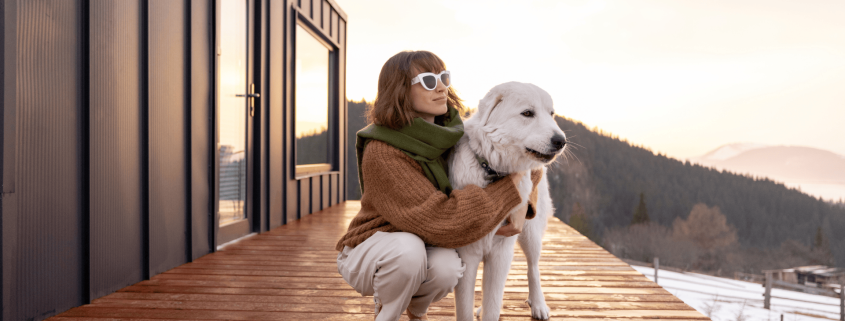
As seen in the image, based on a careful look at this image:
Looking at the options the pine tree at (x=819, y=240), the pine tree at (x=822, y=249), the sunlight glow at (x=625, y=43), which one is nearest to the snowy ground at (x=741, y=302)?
the sunlight glow at (x=625, y=43)

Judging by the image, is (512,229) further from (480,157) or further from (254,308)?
(254,308)

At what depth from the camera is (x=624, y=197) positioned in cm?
3000

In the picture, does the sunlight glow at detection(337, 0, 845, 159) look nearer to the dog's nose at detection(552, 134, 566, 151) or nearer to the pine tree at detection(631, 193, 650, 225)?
the dog's nose at detection(552, 134, 566, 151)

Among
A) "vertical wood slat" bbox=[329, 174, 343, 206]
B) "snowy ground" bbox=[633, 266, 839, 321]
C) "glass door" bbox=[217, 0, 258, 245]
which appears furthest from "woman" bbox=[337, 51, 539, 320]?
"snowy ground" bbox=[633, 266, 839, 321]

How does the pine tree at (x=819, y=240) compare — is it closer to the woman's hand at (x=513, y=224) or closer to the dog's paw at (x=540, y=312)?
the dog's paw at (x=540, y=312)

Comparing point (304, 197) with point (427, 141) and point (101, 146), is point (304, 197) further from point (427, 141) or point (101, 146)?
point (427, 141)

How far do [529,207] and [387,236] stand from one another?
0.51 m

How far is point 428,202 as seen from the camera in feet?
4.06

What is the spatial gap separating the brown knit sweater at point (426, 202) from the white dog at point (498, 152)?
7 cm

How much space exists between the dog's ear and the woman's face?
0.14 m

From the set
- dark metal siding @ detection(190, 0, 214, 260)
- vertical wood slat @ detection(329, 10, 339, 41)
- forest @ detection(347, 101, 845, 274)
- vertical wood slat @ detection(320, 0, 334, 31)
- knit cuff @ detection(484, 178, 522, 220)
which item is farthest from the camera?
forest @ detection(347, 101, 845, 274)

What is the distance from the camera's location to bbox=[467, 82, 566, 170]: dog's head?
1.17m

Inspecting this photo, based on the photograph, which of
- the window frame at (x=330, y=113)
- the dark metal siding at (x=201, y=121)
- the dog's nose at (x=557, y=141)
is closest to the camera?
the dog's nose at (x=557, y=141)

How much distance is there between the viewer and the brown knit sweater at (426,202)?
3.98 ft
